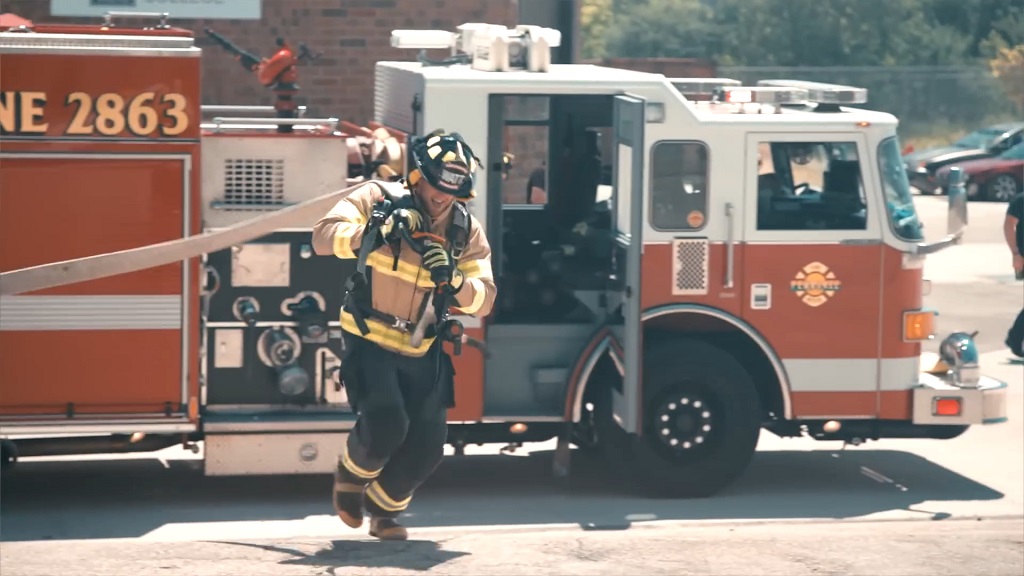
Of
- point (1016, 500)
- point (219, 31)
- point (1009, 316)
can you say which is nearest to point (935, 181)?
point (1009, 316)

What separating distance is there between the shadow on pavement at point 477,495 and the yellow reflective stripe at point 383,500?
5.55 feet

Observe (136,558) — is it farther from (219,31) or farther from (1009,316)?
(1009,316)

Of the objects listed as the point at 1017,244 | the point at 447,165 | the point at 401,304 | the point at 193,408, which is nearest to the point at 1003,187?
the point at 1017,244

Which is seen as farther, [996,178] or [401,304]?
[996,178]

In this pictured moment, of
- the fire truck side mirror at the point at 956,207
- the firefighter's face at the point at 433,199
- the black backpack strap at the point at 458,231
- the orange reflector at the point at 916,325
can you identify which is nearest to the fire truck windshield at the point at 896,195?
the fire truck side mirror at the point at 956,207

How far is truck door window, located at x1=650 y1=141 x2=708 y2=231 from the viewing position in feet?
30.1

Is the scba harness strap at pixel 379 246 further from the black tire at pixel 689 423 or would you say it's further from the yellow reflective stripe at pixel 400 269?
the black tire at pixel 689 423

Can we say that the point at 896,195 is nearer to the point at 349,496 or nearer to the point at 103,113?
the point at 349,496

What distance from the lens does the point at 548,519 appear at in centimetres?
906

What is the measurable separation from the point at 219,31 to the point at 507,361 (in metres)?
7.88

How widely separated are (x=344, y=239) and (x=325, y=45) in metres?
10.3

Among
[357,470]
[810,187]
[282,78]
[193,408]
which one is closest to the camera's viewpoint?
[357,470]

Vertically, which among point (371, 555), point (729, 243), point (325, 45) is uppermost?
point (325, 45)

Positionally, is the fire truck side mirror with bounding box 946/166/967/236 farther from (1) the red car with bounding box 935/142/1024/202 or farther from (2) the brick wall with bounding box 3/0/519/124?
(1) the red car with bounding box 935/142/1024/202
